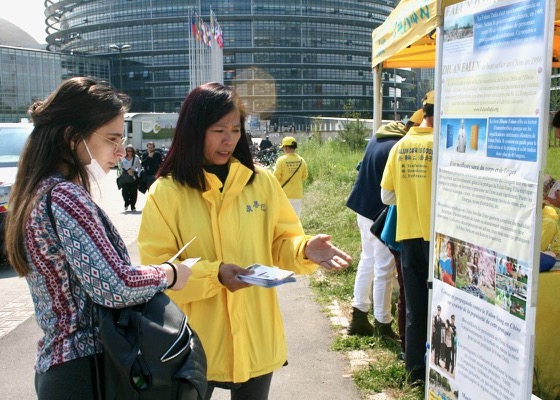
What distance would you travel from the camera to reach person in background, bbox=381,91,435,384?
156 inches

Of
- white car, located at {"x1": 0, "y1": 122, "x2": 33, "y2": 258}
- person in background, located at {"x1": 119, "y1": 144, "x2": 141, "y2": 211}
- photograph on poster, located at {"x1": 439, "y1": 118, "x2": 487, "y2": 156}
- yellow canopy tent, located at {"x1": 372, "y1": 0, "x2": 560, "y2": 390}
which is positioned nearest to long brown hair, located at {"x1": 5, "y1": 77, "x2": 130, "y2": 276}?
photograph on poster, located at {"x1": 439, "y1": 118, "x2": 487, "y2": 156}

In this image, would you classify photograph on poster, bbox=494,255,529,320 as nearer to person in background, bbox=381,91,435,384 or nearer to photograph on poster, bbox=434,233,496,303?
photograph on poster, bbox=434,233,496,303

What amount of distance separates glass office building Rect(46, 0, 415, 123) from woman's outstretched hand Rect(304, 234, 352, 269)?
87.5 metres

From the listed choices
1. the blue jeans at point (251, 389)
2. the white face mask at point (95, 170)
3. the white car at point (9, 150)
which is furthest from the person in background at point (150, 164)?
the white face mask at point (95, 170)

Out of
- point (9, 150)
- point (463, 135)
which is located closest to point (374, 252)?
point (463, 135)

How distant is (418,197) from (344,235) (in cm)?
549

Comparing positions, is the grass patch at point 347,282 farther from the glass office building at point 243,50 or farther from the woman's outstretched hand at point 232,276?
the glass office building at point 243,50

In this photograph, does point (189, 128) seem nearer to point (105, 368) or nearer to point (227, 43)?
point (105, 368)

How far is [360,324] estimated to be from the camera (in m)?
5.32

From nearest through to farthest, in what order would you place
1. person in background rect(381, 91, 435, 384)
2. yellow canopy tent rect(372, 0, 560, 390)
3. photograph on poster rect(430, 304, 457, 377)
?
1. photograph on poster rect(430, 304, 457, 377)
2. yellow canopy tent rect(372, 0, 560, 390)
3. person in background rect(381, 91, 435, 384)

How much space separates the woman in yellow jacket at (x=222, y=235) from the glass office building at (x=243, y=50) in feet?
287

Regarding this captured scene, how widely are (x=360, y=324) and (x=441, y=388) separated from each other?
7.34 ft

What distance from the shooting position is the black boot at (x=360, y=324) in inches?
208

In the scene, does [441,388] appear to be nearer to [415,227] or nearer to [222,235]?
[415,227]
